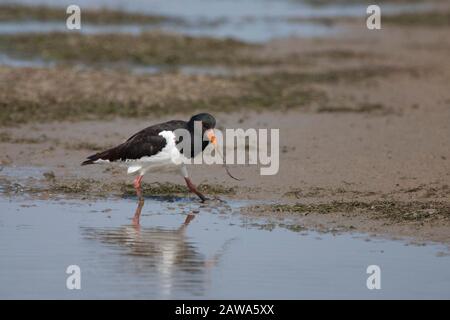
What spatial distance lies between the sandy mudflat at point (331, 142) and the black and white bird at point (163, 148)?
0.73m

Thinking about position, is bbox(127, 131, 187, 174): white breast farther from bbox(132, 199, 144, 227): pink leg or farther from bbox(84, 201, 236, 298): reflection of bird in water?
bbox(84, 201, 236, 298): reflection of bird in water

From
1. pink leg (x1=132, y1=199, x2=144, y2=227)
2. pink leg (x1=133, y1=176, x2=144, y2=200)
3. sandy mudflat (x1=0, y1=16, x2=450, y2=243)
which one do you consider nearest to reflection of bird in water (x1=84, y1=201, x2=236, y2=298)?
pink leg (x1=132, y1=199, x2=144, y2=227)

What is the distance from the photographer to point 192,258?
9383mm

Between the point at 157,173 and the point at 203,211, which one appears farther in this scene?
the point at 157,173

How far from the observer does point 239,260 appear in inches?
365

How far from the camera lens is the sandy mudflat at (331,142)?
11.2 meters

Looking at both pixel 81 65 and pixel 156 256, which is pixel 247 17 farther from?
pixel 156 256

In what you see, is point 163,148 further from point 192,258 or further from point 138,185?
point 192,258

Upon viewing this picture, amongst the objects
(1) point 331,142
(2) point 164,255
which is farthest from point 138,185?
(1) point 331,142

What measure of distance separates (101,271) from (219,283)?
1.03 meters

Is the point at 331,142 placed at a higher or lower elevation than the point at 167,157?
lower

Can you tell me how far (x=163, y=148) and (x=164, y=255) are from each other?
2.18 m

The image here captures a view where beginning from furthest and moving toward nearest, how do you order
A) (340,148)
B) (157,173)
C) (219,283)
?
(340,148) < (157,173) < (219,283)
